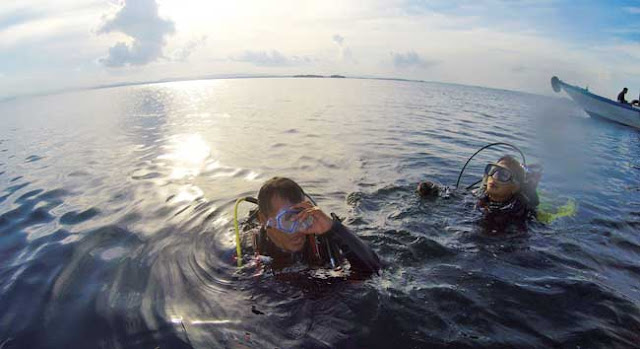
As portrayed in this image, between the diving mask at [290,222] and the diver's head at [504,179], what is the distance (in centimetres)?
366

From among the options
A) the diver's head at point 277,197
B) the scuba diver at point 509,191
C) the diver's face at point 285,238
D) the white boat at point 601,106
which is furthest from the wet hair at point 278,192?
the white boat at point 601,106

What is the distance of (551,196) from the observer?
8.37 m

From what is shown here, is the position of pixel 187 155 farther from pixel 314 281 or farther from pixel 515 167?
pixel 515 167

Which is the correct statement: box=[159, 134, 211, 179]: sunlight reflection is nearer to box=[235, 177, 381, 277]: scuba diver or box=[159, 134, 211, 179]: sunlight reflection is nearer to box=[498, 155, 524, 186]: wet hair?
box=[235, 177, 381, 277]: scuba diver

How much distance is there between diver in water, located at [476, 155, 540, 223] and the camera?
234 inches

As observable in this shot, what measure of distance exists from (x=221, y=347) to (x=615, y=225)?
23.1 feet

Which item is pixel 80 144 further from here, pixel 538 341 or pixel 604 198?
pixel 604 198

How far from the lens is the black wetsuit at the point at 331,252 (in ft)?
13.4

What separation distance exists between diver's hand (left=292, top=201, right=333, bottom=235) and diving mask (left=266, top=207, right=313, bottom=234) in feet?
0.11

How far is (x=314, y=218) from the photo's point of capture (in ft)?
12.8

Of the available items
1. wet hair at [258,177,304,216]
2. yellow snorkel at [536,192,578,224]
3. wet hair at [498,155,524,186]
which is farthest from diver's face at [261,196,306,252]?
yellow snorkel at [536,192,578,224]

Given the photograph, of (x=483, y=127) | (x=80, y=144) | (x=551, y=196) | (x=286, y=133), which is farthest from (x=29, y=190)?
(x=483, y=127)

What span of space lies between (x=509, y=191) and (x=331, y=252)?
3.44 m

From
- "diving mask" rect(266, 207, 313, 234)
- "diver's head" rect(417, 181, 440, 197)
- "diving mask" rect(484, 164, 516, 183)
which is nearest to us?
"diving mask" rect(266, 207, 313, 234)
